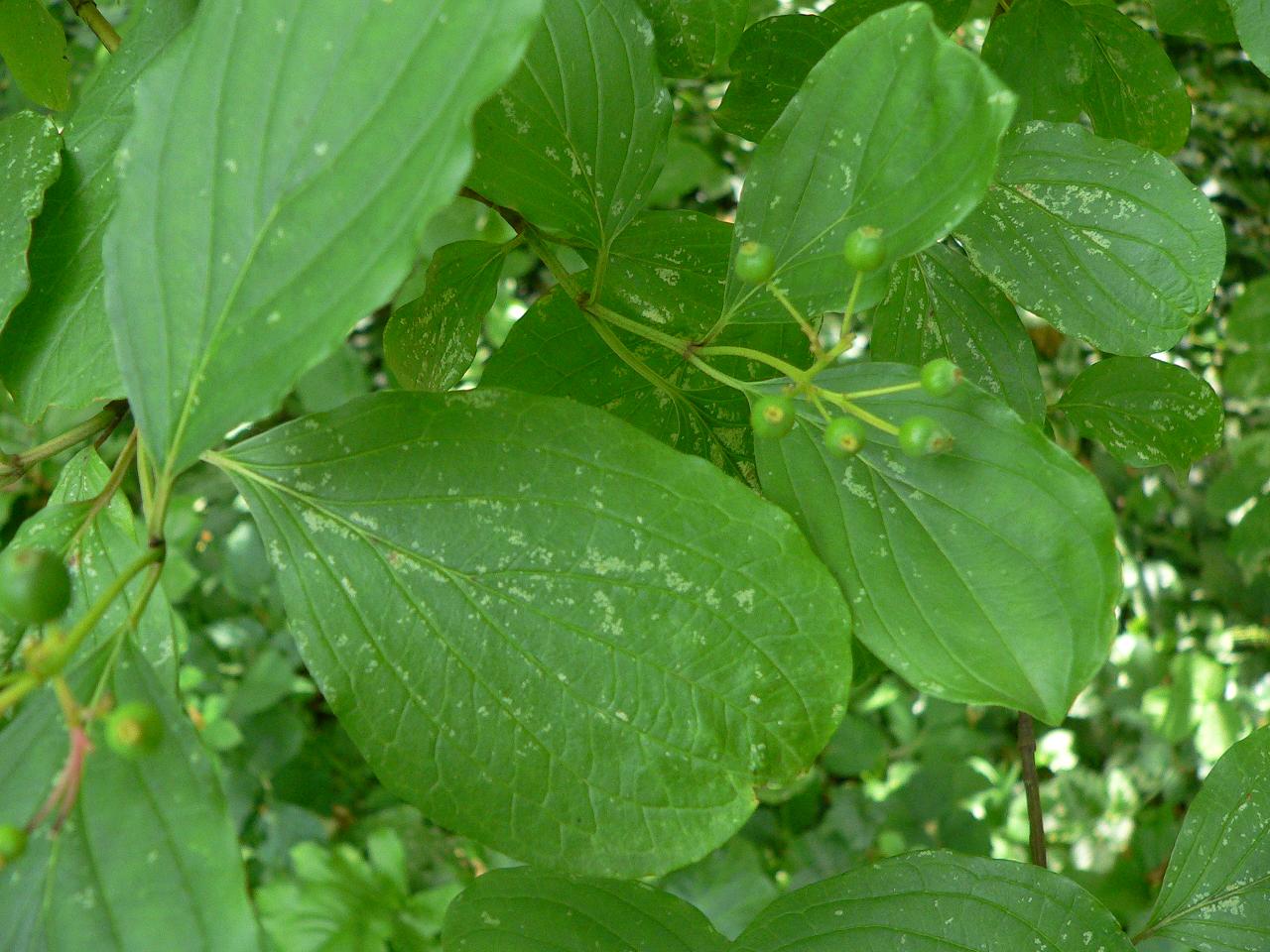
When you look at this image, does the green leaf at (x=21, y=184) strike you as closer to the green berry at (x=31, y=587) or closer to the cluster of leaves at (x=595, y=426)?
the cluster of leaves at (x=595, y=426)

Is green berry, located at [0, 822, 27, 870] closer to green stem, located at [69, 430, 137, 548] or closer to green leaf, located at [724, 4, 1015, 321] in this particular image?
green stem, located at [69, 430, 137, 548]

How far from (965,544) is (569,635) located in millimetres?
243

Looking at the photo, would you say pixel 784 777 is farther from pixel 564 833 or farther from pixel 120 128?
pixel 120 128

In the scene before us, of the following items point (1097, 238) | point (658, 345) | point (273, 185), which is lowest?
point (1097, 238)

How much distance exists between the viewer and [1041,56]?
3.08ft

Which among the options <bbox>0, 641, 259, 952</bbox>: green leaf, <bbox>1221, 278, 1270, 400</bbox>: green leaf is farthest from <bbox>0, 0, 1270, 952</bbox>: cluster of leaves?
Answer: <bbox>1221, 278, 1270, 400</bbox>: green leaf

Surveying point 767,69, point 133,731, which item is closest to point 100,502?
point 133,731

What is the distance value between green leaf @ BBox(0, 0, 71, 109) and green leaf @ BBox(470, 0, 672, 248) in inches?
20.0

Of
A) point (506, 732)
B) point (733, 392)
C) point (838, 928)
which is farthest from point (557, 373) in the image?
point (838, 928)

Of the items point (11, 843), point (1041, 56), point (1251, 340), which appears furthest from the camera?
point (1251, 340)

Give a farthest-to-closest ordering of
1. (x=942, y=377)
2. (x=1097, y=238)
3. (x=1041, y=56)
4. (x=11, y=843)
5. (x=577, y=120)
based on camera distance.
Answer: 1. (x=1041, y=56)
2. (x=1097, y=238)
3. (x=577, y=120)
4. (x=942, y=377)
5. (x=11, y=843)

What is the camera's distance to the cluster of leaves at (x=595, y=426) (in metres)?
0.52

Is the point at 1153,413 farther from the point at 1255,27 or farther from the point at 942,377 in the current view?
the point at 942,377

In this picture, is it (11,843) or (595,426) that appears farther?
(595,426)
